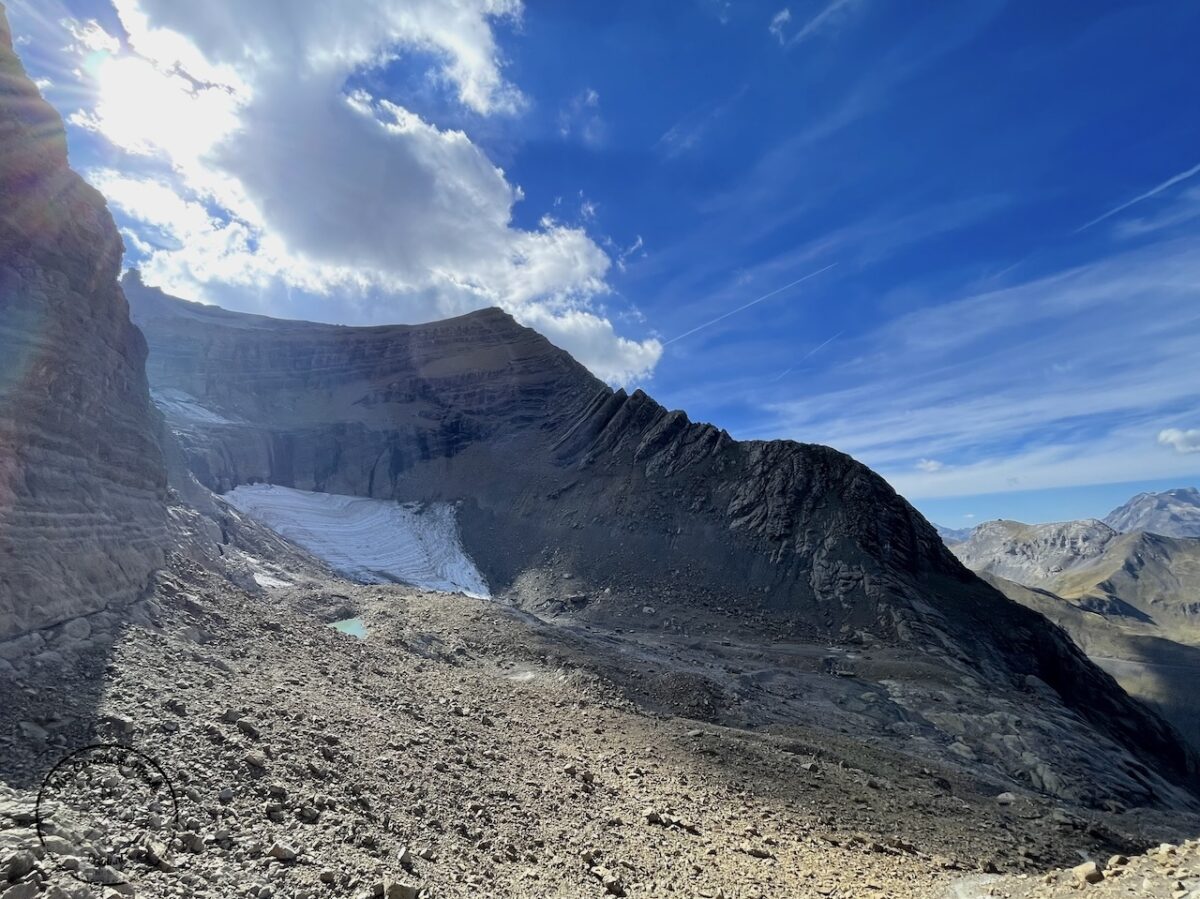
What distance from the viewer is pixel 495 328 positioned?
92188 mm

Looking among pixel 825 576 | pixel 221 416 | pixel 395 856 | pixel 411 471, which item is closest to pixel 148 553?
pixel 395 856

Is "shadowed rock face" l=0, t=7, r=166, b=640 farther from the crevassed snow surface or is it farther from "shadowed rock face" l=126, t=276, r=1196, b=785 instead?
the crevassed snow surface

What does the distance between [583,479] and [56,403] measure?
1938 inches

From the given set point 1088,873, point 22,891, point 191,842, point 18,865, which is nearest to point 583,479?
point 1088,873

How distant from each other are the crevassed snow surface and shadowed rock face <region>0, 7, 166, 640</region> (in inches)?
1291

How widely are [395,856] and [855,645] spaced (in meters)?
34.6

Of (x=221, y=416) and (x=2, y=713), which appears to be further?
(x=221, y=416)

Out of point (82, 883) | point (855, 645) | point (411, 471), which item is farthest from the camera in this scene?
point (411, 471)

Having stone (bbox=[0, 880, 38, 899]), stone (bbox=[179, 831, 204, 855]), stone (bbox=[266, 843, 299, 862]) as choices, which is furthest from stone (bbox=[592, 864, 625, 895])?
stone (bbox=[0, 880, 38, 899])

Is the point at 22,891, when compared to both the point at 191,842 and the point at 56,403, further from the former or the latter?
the point at 56,403

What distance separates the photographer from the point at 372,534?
61719 mm

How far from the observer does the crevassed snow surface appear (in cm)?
5259

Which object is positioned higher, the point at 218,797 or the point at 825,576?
the point at 825,576

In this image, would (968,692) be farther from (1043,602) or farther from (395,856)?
(1043,602)
